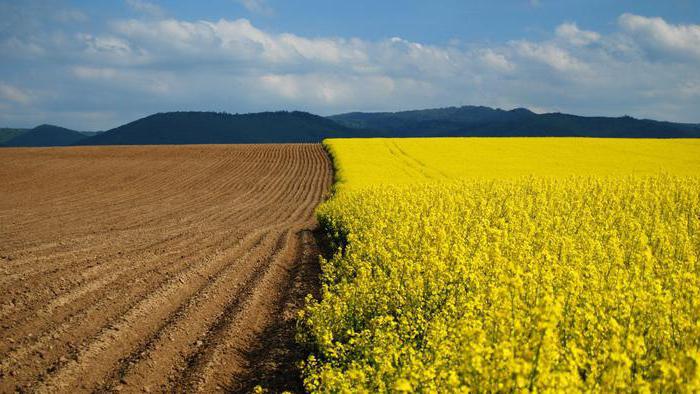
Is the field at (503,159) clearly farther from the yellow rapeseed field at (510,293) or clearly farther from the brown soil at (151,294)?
the brown soil at (151,294)

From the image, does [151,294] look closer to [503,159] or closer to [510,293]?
[510,293]

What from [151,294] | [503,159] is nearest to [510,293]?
[151,294]

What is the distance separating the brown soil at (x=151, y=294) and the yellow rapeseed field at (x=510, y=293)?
3.77ft

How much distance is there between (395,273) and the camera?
8891 millimetres

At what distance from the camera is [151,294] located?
11.0 m

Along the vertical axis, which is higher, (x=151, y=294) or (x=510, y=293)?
(x=510, y=293)

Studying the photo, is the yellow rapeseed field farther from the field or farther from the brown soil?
the field

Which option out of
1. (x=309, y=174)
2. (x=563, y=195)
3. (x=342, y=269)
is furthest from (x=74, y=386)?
(x=309, y=174)

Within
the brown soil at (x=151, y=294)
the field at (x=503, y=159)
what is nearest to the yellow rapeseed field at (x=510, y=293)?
the brown soil at (x=151, y=294)

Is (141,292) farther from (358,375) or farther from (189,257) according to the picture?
(358,375)

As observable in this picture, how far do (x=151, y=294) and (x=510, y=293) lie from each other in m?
8.05

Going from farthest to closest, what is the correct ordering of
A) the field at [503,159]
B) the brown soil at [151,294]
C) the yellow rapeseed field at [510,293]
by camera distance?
1. the field at [503,159]
2. the brown soil at [151,294]
3. the yellow rapeseed field at [510,293]

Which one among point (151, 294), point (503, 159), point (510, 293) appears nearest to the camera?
point (510, 293)

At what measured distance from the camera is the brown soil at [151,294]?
792cm
